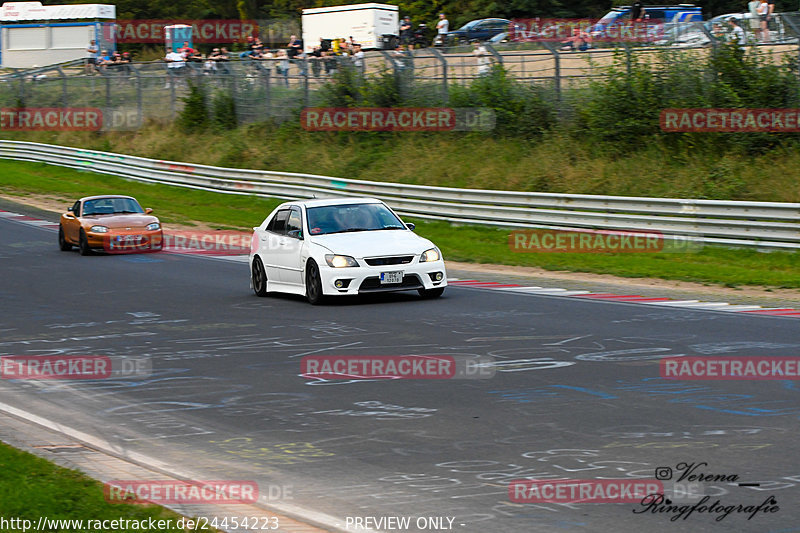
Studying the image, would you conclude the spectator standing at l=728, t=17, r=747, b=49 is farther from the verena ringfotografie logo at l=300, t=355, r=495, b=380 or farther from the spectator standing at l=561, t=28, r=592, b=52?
the verena ringfotografie logo at l=300, t=355, r=495, b=380

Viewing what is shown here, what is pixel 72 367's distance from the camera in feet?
36.7

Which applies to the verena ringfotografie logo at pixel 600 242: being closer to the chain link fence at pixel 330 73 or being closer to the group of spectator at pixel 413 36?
the chain link fence at pixel 330 73

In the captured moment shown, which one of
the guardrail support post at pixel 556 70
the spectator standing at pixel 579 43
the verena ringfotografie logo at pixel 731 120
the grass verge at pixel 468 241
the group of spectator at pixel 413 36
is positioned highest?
the group of spectator at pixel 413 36

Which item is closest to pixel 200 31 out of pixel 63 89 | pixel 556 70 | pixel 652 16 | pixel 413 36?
pixel 63 89

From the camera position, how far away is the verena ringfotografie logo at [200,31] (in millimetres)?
66000

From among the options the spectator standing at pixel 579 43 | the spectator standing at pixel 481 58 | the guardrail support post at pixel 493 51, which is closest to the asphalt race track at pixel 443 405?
the spectator standing at pixel 579 43

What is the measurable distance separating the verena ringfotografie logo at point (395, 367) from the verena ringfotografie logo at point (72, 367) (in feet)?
5.64

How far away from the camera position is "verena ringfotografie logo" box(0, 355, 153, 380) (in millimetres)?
10734

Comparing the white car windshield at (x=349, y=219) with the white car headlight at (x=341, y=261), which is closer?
the white car headlight at (x=341, y=261)

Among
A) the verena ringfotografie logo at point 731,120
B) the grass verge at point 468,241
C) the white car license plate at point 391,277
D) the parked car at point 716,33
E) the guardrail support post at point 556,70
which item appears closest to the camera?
the white car license plate at point 391,277

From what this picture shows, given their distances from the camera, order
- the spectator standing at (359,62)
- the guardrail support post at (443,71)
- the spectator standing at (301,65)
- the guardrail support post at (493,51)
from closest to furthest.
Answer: the guardrail support post at (493,51)
the guardrail support post at (443,71)
the spectator standing at (359,62)
the spectator standing at (301,65)

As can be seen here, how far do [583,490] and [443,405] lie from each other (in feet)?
8.66

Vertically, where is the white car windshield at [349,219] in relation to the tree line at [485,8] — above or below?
below

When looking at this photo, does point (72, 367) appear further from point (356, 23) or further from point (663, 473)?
point (356, 23)
